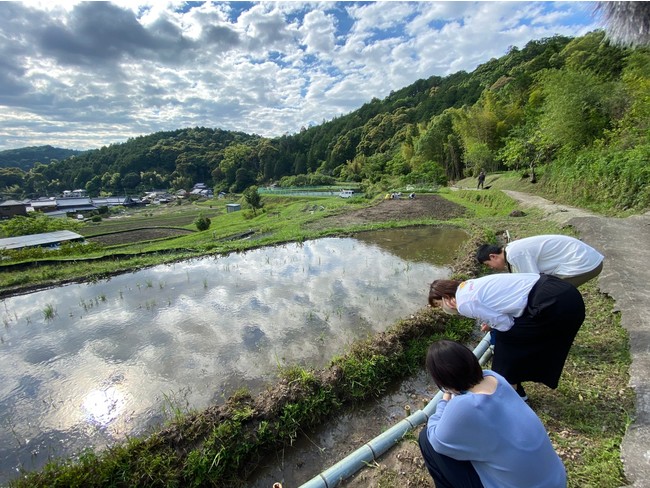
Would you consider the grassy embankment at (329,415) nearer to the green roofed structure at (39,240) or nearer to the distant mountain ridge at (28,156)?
the green roofed structure at (39,240)

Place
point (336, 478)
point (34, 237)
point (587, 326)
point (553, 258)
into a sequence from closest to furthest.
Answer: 1. point (336, 478)
2. point (553, 258)
3. point (587, 326)
4. point (34, 237)

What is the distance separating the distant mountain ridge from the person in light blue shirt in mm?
171289

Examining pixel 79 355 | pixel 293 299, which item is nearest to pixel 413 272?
pixel 293 299

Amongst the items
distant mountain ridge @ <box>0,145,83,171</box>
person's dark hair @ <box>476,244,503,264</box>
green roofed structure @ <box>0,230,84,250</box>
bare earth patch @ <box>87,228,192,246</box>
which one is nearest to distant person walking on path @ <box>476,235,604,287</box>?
person's dark hair @ <box>476,244,503,264</box>

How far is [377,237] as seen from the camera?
12633 millimetres

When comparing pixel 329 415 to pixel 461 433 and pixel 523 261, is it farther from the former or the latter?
pixel 523 261

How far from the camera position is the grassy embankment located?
2.53 m

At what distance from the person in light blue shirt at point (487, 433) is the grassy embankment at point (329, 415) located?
1.21 metres

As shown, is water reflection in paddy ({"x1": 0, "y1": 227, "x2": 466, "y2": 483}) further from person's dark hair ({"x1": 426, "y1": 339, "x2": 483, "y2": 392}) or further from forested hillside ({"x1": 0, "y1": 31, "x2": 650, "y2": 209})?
forested hillside ({"x1": 0, "y1": 31, "x2": 650, "y2": 209})

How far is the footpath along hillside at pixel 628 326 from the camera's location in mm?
2217

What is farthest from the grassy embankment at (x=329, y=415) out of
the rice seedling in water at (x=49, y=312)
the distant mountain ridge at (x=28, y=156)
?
the distant mountain ridge at (x=28, y=156)

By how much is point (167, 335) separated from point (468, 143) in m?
30.7

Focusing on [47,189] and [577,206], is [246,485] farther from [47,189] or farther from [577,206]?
[47,189]

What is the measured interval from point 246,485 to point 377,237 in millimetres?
10560
